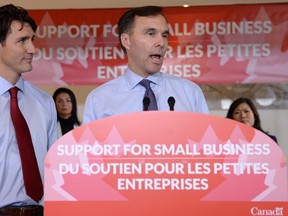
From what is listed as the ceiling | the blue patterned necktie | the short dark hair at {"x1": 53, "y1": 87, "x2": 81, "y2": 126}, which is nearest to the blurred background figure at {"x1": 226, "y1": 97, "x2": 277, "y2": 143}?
the ceiling

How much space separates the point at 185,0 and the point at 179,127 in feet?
11.2

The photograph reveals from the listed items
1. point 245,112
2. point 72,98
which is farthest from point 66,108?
point 245,112

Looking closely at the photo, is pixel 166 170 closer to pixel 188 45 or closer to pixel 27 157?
pixel 27 157

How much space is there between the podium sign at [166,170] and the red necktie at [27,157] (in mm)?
787

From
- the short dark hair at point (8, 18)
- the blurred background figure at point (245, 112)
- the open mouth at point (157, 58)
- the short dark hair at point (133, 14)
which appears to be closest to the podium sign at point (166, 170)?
the open mouth at point (157, 58)

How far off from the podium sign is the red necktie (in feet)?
2.58

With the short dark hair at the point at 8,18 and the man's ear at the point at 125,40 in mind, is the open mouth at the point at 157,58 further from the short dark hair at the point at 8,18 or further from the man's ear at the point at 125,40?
the short dark hair at the point at 8,18

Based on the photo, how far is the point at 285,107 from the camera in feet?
17.1

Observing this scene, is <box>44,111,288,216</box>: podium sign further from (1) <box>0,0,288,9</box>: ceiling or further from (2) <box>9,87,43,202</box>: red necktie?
(1) <box>0,0,288,9</box>: ceiling

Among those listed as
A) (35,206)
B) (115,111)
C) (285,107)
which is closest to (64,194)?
(35,206)

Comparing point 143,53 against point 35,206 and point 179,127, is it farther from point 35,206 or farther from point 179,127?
point 179,127

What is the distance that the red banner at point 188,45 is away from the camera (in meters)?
4.50

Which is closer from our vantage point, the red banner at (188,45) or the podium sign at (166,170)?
the podium sign at (166,170)

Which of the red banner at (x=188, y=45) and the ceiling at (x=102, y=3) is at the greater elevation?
the ceiling at (x=102, y=3)
